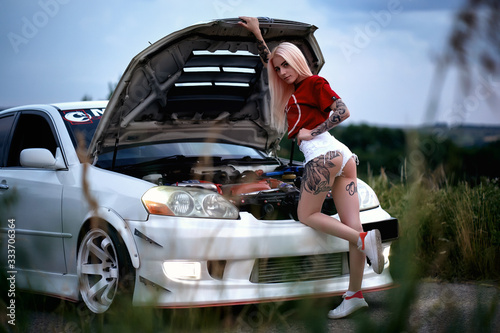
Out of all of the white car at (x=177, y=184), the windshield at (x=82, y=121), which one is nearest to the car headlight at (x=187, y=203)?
the white car at (x=177, y=184)

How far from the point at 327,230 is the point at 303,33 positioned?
69.5 inches

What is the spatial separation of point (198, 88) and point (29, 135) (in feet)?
5.45

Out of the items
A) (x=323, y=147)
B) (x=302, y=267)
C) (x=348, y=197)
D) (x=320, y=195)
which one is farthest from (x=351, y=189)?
(x=302, y=267)

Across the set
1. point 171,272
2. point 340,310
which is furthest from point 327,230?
point 171,272

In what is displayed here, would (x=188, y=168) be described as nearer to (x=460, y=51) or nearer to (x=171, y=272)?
(x=171, y=272)

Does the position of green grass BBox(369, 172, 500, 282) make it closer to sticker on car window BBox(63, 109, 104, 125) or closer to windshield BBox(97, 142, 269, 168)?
windshield BBox(97, 142, 269, 168)

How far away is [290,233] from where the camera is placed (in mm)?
3752

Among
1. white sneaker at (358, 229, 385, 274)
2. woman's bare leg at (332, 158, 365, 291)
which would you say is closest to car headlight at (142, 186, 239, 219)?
woman's bare leg at (332, 158, 365, 291)

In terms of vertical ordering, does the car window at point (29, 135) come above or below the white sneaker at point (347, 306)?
above

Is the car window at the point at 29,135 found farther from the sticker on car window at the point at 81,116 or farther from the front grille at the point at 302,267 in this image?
the front grille at the point at 302,267

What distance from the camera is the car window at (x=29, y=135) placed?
16.4 feet

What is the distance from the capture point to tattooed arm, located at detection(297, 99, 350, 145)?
3766 millimetres

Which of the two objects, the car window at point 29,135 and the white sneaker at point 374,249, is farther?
the car window at point 29,135

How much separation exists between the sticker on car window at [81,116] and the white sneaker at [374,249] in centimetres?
253
